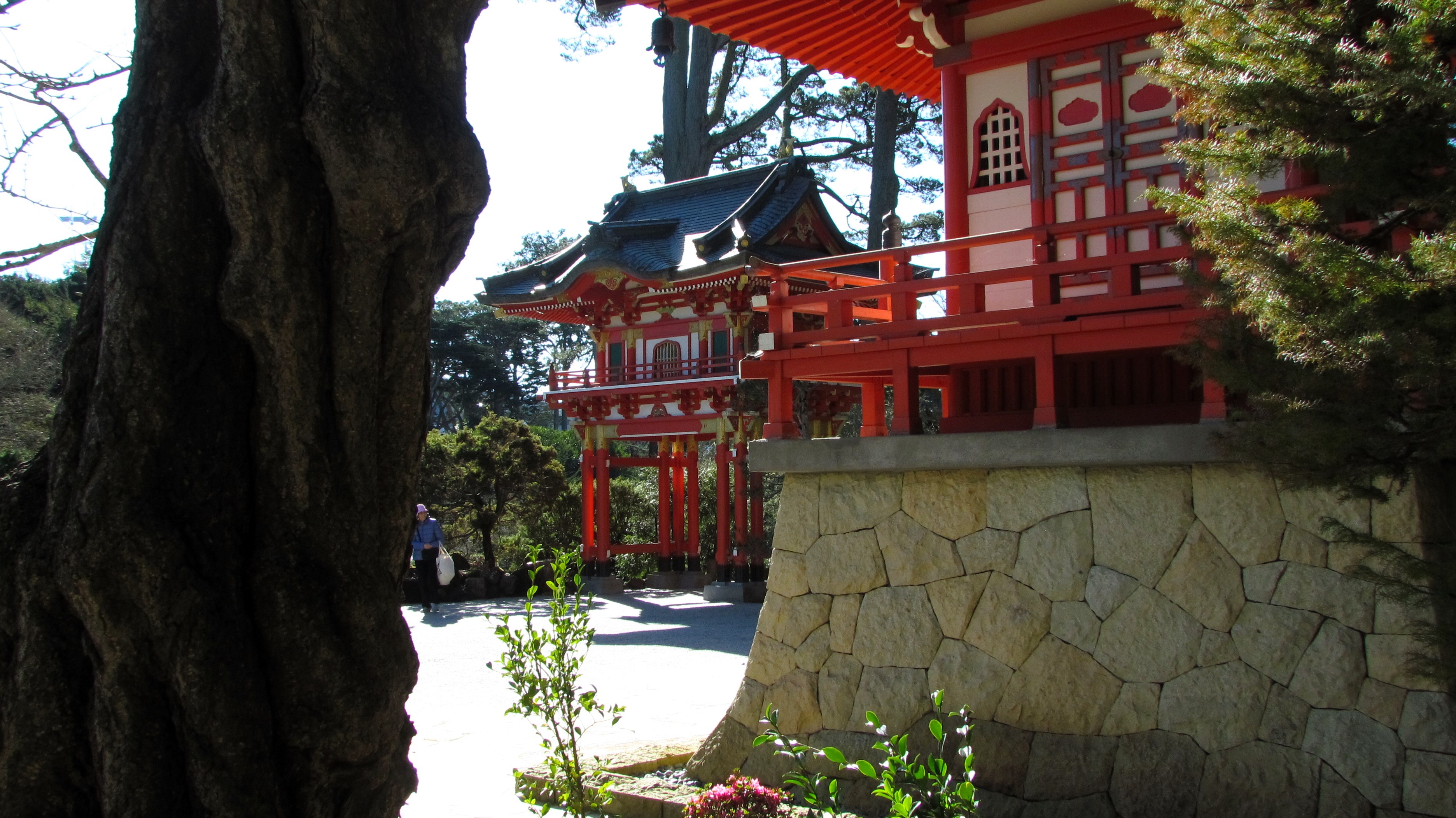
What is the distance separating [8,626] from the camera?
99.3 inches

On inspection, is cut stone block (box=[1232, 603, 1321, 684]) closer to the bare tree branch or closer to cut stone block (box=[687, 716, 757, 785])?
cut stone block (box=[687, 716, 757, 785])

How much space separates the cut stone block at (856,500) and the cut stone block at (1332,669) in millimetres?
1940

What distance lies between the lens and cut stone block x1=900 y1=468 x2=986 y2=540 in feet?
18.0

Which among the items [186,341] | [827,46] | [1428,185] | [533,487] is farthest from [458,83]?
[533,487]

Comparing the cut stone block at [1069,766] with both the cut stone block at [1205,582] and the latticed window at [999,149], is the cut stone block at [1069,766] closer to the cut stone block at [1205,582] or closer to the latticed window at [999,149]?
the cut stone block at [1205,582]

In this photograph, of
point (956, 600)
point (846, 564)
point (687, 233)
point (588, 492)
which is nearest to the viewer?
point (956, 600)

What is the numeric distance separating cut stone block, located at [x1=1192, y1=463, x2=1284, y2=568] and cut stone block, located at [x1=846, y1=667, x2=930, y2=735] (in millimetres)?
1529

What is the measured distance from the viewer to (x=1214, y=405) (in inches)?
191

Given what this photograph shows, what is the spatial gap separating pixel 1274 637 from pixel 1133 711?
669mm

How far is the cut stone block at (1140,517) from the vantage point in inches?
194

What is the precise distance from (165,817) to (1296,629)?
4092 millimetres

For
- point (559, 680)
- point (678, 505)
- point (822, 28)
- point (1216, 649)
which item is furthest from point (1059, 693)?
point (678, 505)

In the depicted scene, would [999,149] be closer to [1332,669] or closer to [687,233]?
[1332,669]

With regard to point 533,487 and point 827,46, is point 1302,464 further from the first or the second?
point 533,487
